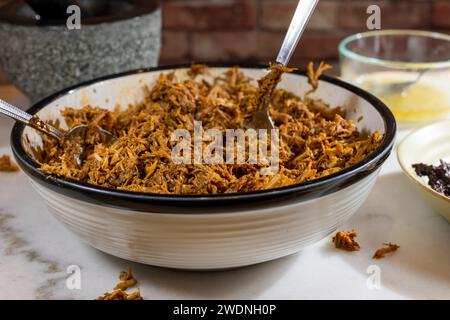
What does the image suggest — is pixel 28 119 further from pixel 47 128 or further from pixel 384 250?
pixel 384 250

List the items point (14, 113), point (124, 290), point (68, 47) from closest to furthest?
point (124, 290), point (14, 113), point (68, 47)

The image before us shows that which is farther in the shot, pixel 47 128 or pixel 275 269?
pixel 47 128

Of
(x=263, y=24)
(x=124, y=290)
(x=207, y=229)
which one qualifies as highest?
(x=263, y=24)

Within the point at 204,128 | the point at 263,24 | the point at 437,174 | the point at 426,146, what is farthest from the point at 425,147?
the point at 263,24

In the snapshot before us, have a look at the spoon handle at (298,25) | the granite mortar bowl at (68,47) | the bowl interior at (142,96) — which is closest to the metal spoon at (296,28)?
the spoon handle at (298,25)

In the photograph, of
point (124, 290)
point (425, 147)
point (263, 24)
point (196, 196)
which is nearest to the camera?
point (196, 196)

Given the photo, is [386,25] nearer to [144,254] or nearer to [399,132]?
[399,132]

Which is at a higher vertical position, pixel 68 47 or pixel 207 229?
pixel 68 47

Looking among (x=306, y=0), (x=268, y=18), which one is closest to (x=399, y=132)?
(x=306, y=0)
